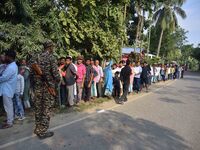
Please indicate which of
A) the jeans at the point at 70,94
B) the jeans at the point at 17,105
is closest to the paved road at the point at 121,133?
the jeans at the point at 17,105

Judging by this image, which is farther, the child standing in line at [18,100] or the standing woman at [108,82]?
the standing woman at [108,82]

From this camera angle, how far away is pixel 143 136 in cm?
755

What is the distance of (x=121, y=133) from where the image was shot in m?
7.77

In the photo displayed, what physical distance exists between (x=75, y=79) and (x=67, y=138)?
183 inches

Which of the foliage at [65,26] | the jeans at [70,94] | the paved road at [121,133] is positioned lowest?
the paved road at [121,133]

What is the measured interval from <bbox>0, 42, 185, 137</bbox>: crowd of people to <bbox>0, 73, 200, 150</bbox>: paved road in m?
1.04

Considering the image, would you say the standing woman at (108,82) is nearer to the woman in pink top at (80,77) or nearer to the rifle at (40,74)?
the woman in pink top at (80,77)

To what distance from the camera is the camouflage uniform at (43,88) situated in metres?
7.13

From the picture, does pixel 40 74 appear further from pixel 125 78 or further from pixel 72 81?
pixel 125 78

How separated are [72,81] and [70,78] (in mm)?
150

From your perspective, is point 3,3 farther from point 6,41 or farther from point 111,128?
point 111,128

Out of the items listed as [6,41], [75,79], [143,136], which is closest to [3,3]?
[6,41]

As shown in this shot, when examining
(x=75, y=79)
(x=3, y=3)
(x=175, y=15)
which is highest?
(x=175, y=15)

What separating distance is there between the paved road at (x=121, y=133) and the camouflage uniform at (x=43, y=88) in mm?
333
